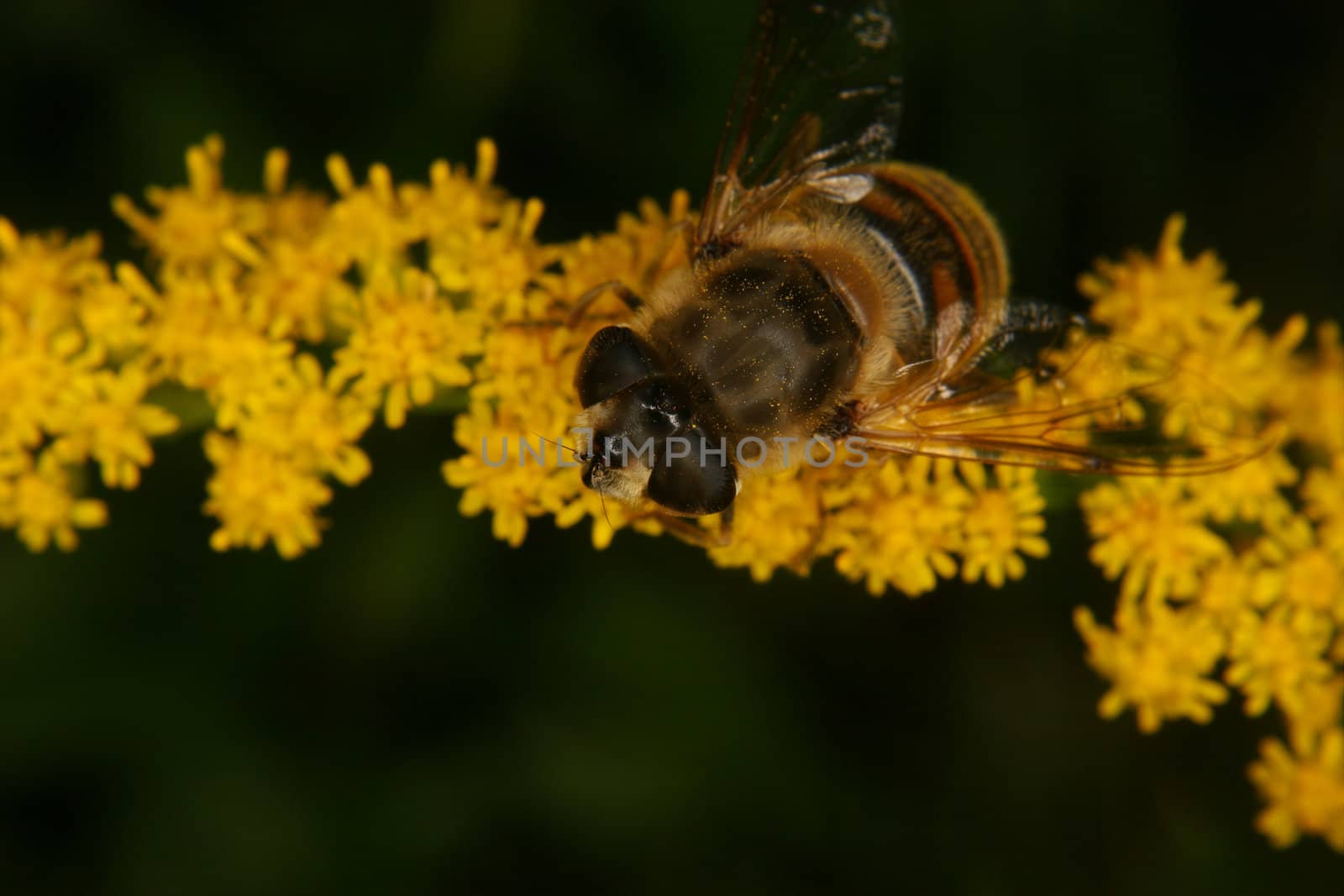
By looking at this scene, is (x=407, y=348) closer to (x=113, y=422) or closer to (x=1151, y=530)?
(x=113, y=422)

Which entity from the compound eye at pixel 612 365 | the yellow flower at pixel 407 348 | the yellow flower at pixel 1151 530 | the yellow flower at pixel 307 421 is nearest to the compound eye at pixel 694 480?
the compound eye at pixel 612 365

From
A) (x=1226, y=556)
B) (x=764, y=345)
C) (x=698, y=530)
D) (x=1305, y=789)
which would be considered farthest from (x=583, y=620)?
(x=1305, y=789)

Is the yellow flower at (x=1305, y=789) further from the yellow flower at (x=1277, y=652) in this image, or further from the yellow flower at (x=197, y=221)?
the yellow flower at (x=197, y=221)

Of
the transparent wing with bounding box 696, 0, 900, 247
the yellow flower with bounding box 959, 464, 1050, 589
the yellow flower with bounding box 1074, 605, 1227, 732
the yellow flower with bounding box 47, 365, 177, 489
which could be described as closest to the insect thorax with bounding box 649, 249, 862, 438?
the transparent wing with bounding box 696, 0, 900, 247

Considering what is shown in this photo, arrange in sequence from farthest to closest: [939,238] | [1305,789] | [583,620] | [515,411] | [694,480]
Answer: [583,620] < [1305,789] < [515,411] < [939,238] < [694,480]

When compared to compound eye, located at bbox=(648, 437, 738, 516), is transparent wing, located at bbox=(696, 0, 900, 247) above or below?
above

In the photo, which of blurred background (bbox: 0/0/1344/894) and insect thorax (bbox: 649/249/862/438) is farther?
blurred background (bbox: 0/0/1344/894)

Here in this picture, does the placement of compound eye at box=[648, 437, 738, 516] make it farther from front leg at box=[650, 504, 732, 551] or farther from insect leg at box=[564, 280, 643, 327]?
insect leg at box=[564, 280, 643, 327]
